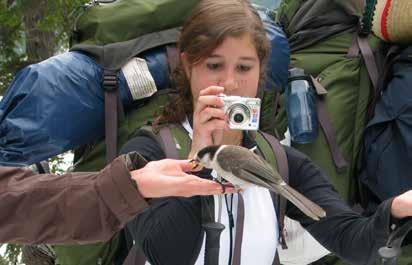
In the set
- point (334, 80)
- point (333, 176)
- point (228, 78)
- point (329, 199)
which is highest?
point (228, 78)

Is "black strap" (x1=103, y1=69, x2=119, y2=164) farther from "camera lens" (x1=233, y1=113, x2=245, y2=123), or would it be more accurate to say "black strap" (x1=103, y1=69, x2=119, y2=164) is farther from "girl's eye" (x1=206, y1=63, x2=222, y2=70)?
"camera lens" (x1=233, y1=113, x2=245, y2=123)

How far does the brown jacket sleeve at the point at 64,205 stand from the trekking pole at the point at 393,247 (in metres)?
0.71

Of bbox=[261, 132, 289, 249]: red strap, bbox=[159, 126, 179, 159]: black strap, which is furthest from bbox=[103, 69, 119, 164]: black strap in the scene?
bbox=[261, 132, 289, 249]: red strap

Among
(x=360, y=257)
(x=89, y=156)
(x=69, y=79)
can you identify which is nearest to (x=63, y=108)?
(x=69, y=79)

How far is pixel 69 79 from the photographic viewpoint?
213cm

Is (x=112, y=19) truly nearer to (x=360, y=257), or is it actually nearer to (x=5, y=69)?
(x=360, y=257)

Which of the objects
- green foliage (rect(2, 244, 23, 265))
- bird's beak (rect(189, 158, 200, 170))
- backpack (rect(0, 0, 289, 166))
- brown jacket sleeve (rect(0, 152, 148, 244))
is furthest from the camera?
green foliage (rect(2, 244, 23, 265))

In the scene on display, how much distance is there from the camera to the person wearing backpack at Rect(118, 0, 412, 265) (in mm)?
1686

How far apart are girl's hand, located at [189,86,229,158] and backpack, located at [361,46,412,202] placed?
102cm

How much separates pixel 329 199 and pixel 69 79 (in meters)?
0.97

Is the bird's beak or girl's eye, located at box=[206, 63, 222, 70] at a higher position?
girl's eye, located at box=[206, 63, 222, 70]

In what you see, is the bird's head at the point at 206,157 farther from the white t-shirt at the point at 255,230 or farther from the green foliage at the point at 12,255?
the green foliage at the point at 12,255

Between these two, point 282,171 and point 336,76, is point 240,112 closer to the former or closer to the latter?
point 282,171

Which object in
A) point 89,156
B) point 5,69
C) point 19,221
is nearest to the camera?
point 19,221
